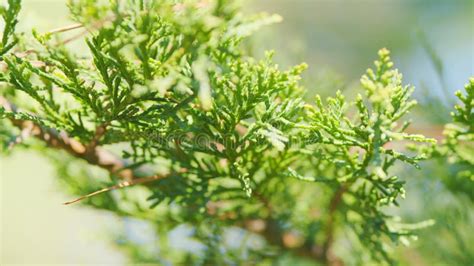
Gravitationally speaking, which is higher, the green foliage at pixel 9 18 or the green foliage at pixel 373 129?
the green foliage at pixel 9 18

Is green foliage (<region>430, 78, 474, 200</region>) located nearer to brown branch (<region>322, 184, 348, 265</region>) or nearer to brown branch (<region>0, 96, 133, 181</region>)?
brown branch (<region>322, 184, 348, 265</region>)

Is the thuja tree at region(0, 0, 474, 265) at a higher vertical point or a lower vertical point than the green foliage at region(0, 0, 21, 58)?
lower

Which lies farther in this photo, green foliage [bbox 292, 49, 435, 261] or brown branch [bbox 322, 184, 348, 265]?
brown branch [bbox 322, 184, 348, 265]

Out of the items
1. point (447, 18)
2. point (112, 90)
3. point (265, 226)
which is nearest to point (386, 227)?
point (265, 226)

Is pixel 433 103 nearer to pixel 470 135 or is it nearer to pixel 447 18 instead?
pixel 470 135

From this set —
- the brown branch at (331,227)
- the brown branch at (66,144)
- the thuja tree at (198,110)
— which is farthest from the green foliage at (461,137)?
the brown branch at (66,144)

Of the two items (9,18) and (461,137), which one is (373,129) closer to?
(461,137)

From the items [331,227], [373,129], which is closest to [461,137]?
[373,129]

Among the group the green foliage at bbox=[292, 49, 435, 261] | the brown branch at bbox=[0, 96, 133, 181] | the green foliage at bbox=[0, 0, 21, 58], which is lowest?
the green foliage at bbox=[292, 49, 435, 261]

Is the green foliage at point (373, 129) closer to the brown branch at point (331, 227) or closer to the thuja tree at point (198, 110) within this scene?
the thuja tree at point (198, 110)

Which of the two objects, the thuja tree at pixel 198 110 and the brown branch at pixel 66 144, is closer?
the thuja tree at pixel 198 110

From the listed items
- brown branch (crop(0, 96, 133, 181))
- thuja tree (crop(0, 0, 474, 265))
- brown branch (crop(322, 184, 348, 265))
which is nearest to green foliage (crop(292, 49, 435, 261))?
thuja tree (crop(0, 0, 474, 265))
